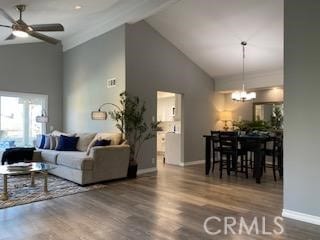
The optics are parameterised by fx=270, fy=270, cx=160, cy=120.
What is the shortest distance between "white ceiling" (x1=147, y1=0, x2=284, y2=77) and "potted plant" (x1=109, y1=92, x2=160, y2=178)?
2016mm

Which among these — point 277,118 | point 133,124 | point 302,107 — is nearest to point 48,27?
point 133,124

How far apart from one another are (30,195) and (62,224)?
4.94 ft

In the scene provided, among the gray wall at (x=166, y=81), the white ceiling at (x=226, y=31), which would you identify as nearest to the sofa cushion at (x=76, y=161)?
the gray wall at (x=166, y=81)

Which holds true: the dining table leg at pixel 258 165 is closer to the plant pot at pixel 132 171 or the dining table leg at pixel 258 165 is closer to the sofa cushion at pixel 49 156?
the plant pot at pixel 132 171

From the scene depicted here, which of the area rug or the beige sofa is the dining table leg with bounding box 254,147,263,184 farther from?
the area rug

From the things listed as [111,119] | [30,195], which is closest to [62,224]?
[30,195]

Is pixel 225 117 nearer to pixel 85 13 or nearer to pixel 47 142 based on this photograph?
pixel 85 13

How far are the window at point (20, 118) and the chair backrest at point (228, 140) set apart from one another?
Answer: 5.11 meters

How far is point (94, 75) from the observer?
6957 mm

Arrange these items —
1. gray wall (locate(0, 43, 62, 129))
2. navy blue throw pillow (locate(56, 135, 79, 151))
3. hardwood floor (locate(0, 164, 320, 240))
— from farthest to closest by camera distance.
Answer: gray wall (locate(0, 43, 62, 129)) → navy blue throw pillow (locate(56, 135, 79, 151)) → hardwood floor (locate(0, 164, 320, 240))

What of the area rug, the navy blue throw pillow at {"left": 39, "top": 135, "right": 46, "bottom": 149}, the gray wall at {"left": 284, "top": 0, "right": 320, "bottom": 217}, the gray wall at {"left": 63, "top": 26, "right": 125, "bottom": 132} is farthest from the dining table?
the navy blue throw pillow at {"left": 39, "top": 135, "right": 46, "bottom": 149}

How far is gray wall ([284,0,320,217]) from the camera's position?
126 inches

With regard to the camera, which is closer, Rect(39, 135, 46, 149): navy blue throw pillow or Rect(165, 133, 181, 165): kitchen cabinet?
Rect(39, 135, 46, 149): navy blue throw pillow

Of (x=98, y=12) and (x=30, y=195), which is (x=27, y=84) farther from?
(x=30, y=195)
